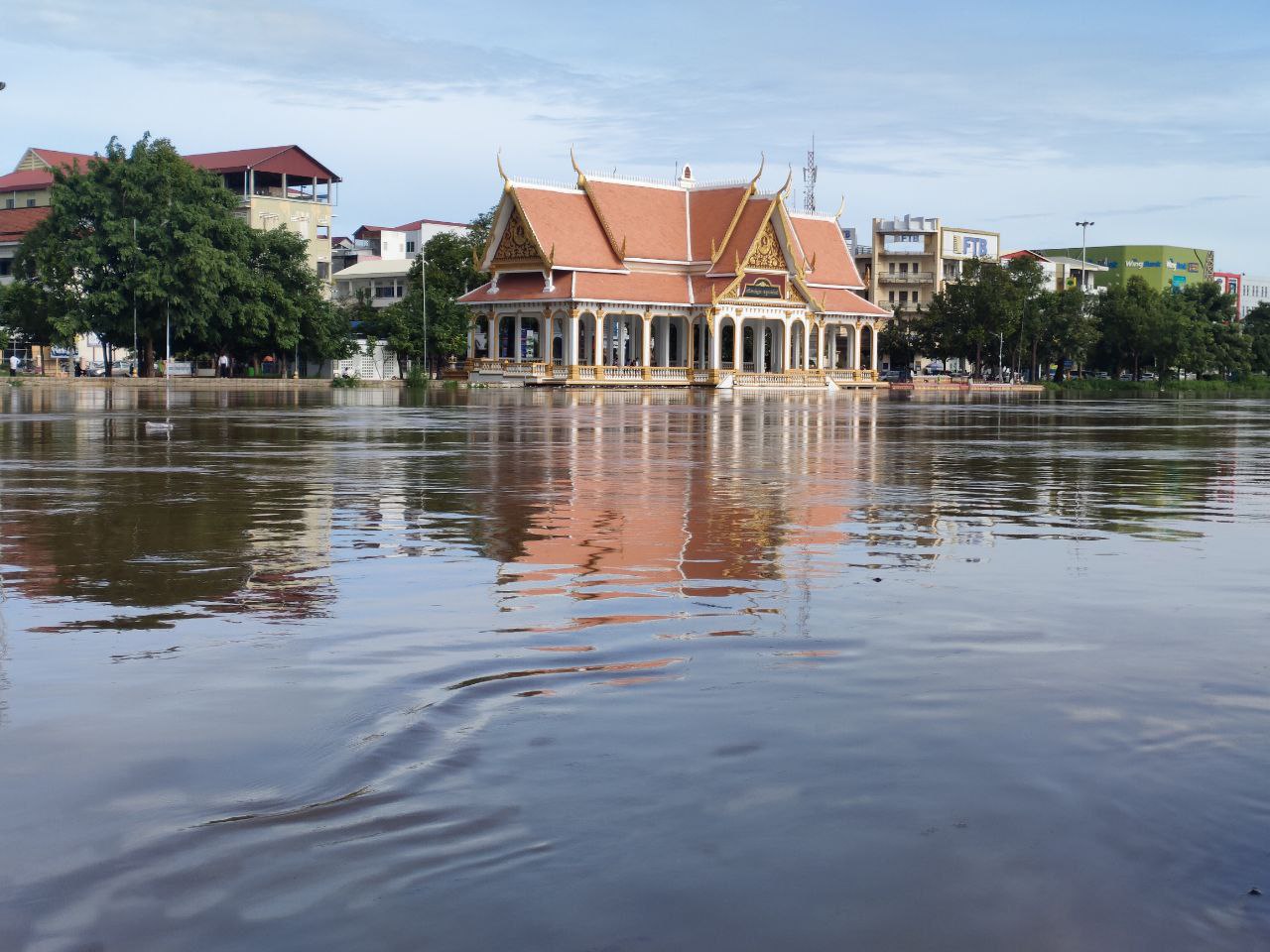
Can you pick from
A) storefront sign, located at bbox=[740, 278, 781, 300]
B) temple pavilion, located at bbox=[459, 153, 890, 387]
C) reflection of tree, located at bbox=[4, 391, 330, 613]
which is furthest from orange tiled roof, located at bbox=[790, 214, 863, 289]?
reflection of tree, located at bbox=[4, 391, 330, 613]

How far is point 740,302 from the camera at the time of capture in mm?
69000

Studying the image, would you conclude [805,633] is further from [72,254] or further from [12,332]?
[12,332]

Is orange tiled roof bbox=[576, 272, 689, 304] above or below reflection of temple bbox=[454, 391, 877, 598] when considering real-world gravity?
above

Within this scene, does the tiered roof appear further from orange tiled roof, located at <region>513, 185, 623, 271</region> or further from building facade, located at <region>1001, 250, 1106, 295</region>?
building facade, located at <region>1001, 250, 1106, 295</region>

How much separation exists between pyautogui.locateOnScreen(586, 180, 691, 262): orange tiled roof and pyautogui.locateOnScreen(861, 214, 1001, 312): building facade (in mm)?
51938

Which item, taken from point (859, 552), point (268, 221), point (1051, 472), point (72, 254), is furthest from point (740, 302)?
point (859, 552)

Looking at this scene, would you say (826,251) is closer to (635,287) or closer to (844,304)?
(844,304)

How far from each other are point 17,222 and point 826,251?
2117 inches

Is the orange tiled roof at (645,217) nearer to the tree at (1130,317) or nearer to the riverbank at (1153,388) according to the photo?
the riverbank at (1153,388)

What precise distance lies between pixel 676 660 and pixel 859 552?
3634mm

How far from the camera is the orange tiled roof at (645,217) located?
68750mm

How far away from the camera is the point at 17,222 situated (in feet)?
314

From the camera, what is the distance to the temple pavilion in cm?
6575

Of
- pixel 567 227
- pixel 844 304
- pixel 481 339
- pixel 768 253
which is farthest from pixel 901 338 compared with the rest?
pixel 567 227
